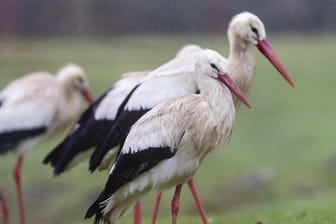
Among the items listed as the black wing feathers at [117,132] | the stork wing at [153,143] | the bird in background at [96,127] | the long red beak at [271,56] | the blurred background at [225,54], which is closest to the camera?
the stork wing at [153,143]

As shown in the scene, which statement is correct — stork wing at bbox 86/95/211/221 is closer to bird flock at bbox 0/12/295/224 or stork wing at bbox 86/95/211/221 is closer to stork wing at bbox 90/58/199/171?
bird flock at bbox 0/12/295/224

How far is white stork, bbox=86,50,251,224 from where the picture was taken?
21.8ft

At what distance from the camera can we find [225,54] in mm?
18688

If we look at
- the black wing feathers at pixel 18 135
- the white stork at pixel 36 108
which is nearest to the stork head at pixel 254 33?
the white stork at pixel 36 108

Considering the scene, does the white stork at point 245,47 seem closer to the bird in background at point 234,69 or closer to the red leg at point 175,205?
the bird in background at point 234,69

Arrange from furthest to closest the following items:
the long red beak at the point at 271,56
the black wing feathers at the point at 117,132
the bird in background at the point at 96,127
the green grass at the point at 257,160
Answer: the green grass at the point at 257,160, the bird in background at the point at 96,127, the long red beak at the point at 271,56, the black wing feathers at the point at 117,132

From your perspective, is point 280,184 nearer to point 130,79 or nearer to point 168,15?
point 130,79

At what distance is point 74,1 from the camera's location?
25.0 metres

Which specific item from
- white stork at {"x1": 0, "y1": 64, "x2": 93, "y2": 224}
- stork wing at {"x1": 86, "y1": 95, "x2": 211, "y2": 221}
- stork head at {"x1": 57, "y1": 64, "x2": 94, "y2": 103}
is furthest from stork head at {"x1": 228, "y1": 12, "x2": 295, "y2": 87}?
white stork at {"x1": 0, "y1": 64, "x2": 93, "y2": 224}

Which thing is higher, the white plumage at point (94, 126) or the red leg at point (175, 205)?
the white plumage at point (94, 126)

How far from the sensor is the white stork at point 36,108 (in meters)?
10.4

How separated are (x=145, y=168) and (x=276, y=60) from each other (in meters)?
1.76

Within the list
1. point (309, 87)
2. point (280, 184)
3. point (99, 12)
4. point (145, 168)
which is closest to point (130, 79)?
point (145, 168)

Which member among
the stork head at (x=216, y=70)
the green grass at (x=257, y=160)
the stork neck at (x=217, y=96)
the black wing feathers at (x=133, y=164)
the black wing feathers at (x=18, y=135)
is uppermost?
the stork head at (x=216, y=70)
